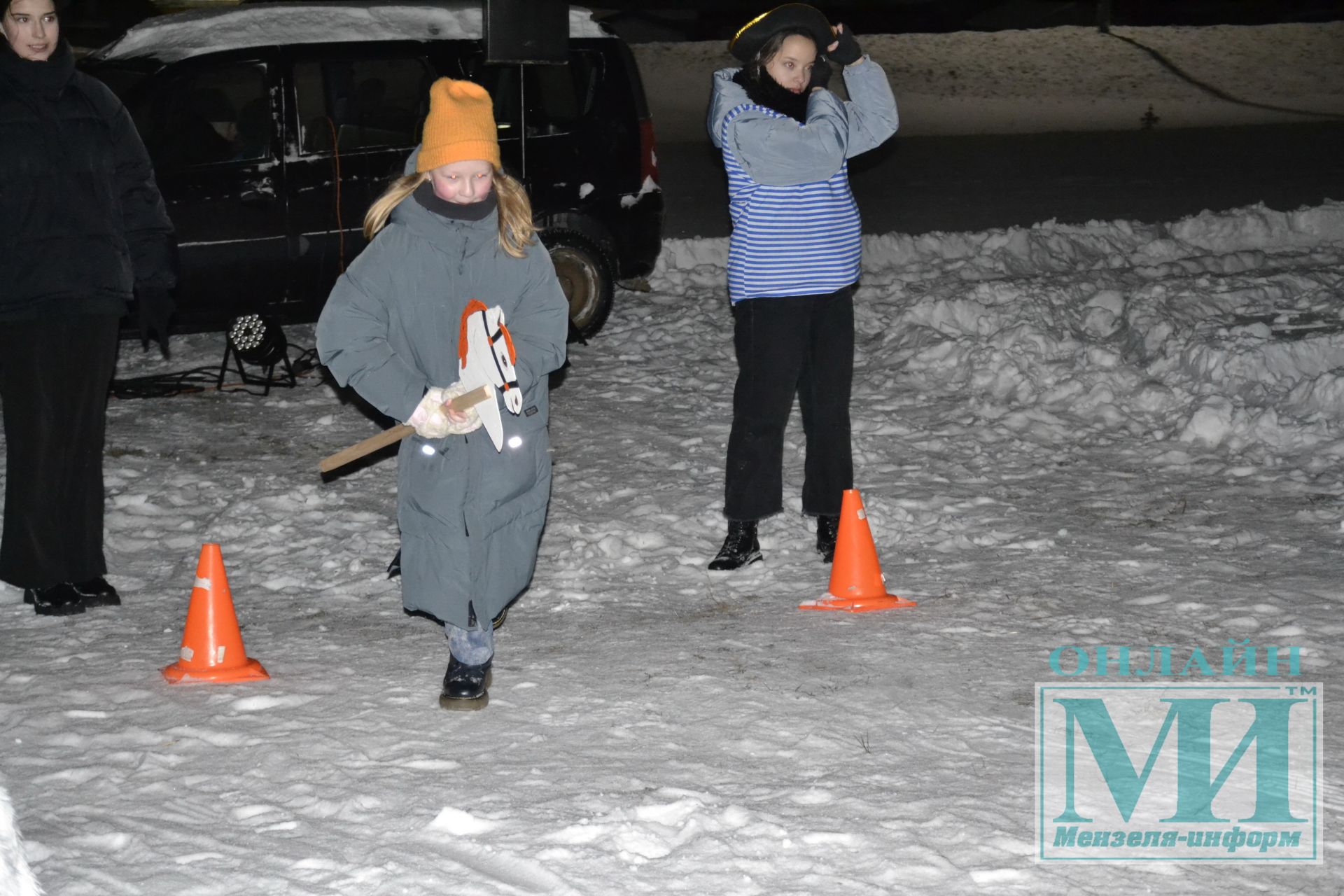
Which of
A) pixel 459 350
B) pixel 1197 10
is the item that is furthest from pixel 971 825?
pixel 1197 10

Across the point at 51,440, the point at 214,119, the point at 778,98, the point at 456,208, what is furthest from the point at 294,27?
the point at 456,208

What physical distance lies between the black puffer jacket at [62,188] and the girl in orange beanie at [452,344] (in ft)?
4.56

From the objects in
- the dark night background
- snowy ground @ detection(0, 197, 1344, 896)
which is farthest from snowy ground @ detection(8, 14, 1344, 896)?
the dark night background

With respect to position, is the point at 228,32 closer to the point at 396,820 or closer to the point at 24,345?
the point at 24,345

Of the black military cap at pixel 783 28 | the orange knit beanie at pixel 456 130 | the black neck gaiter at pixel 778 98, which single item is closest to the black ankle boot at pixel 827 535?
the black neck gaiter at pixel 778 98

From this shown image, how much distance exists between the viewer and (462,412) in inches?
159

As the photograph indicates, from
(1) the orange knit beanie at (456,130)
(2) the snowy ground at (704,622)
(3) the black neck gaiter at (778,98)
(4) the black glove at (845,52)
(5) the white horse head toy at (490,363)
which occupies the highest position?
(4) the black glove at (845,52)

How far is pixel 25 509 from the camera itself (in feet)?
17.0

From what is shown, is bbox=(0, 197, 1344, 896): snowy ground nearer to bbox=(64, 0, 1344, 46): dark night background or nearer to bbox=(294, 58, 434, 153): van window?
bbox=(294, 58, 434, 153): van window

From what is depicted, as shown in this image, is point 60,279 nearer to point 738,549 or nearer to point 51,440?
point 51,440

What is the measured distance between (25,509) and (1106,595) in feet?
12.5

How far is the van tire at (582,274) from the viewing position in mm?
9453

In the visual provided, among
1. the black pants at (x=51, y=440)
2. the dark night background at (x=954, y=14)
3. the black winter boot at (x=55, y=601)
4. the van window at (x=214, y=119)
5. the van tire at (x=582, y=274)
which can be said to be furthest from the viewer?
the dark night background at (x=954, y=14)

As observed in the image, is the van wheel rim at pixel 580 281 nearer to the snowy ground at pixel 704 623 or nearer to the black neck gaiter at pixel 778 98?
the snowy ground at pixel 704 623
